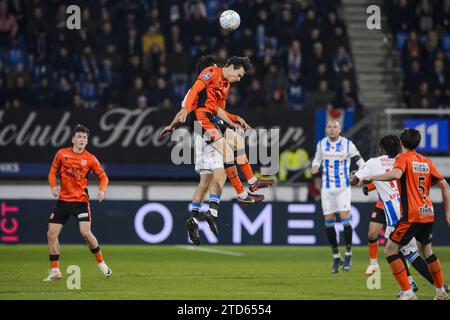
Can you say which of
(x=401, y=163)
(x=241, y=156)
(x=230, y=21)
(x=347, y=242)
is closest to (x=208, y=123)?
(x=241, y=156)

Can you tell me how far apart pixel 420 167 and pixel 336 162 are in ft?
17.7

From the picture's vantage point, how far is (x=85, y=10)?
24516 mm

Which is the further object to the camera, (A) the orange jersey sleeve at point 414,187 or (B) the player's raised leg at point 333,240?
(B) the player's raised leg at point 333,240

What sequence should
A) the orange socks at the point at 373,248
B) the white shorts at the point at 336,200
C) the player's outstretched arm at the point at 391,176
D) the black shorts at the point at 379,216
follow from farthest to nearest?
the white shorts at the point at 336,200 → the orange socks at the point at 373,248 → the black shorts at the point at 379,216 → the player's outstretched arm at the point at 391,176

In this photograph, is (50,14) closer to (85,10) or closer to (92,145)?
(85,10)

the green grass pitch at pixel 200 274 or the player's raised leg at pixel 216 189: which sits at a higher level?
the player's raised leg at pixel 216 189

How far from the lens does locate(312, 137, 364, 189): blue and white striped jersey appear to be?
54.1 ft

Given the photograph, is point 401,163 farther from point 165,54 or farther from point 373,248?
point 165,54

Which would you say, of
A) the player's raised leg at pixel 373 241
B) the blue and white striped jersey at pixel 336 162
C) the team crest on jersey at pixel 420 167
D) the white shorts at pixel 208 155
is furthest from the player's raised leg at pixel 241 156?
the blue and white striped jersey at pixel 336 162

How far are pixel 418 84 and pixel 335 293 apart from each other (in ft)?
41.6

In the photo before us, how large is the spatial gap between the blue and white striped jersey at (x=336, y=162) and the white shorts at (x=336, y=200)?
0.27ft

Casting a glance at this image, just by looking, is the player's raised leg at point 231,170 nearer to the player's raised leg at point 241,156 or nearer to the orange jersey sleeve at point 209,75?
the player's raised leg at point 241,156

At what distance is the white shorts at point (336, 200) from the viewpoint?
16.4 metres

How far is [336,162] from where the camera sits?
16500mm
